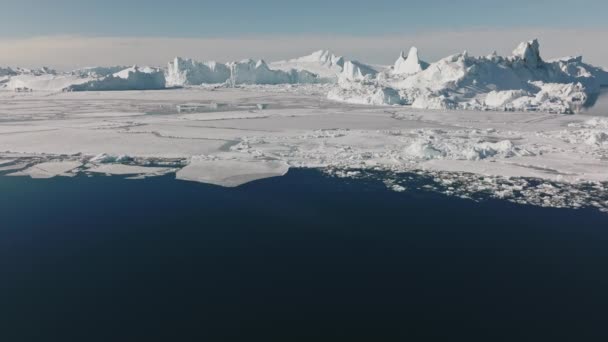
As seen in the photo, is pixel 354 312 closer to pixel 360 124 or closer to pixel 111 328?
pixel 111 328

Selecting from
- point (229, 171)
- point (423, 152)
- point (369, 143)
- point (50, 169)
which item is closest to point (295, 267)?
point (229, 171)

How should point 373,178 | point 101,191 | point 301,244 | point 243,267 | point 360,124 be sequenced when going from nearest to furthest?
point 243,267, point 301,244, point 101,191, point 373,178, point 360,124

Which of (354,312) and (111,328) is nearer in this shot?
(111,328)

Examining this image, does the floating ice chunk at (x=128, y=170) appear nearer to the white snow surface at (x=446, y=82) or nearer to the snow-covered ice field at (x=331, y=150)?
the snow-covered ice field at (x=331, y=150)

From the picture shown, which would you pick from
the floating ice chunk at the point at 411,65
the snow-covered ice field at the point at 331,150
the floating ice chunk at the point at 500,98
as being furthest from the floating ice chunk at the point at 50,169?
the floating ice chunk at the point at 411,65

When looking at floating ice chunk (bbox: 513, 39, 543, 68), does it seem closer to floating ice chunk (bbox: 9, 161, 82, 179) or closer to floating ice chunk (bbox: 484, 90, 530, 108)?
floating ice chunk (bbox: 484, 90, 530, 108)

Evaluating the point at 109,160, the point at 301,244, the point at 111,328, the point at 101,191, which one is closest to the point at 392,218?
the point at 301,244
